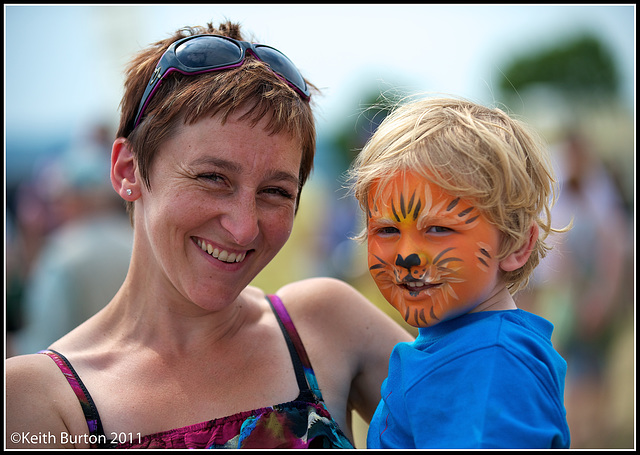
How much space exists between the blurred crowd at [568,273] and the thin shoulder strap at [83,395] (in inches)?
92.7

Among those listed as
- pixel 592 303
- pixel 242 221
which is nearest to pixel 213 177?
pixel 242 221

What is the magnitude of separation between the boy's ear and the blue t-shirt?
13 centimetres

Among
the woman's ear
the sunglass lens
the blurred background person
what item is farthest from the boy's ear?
the blurred background person

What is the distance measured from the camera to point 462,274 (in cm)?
156

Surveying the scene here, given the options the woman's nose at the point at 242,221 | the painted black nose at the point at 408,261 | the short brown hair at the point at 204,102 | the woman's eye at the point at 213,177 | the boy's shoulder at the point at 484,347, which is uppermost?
the short brown hair at the point at 204,102

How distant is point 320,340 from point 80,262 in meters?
2.60

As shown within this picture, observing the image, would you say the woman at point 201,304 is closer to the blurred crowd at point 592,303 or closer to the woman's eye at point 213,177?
the woman's eye at point 213,177

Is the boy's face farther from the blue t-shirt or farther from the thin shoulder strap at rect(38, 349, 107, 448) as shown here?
the thin shoulder strap at rect(38, 349, 107, 448)

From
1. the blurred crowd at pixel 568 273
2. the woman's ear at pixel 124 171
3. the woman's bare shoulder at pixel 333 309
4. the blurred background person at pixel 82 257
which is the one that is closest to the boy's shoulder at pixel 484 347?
the woman's bare shoulder at pixel 333 309

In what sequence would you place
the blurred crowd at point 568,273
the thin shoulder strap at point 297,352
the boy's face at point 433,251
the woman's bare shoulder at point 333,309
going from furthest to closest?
the blurred crowd at point 568,273
the woman's bare shoulder at point 333,309
the thin shoulder strap at point 297,352
the boy's face at point 433,251

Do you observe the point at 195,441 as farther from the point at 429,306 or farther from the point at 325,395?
the point at 429,306

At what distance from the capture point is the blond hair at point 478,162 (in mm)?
1570

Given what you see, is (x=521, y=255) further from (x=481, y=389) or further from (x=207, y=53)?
(x=207, y=53)

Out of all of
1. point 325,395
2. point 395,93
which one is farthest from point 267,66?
point 325,395
